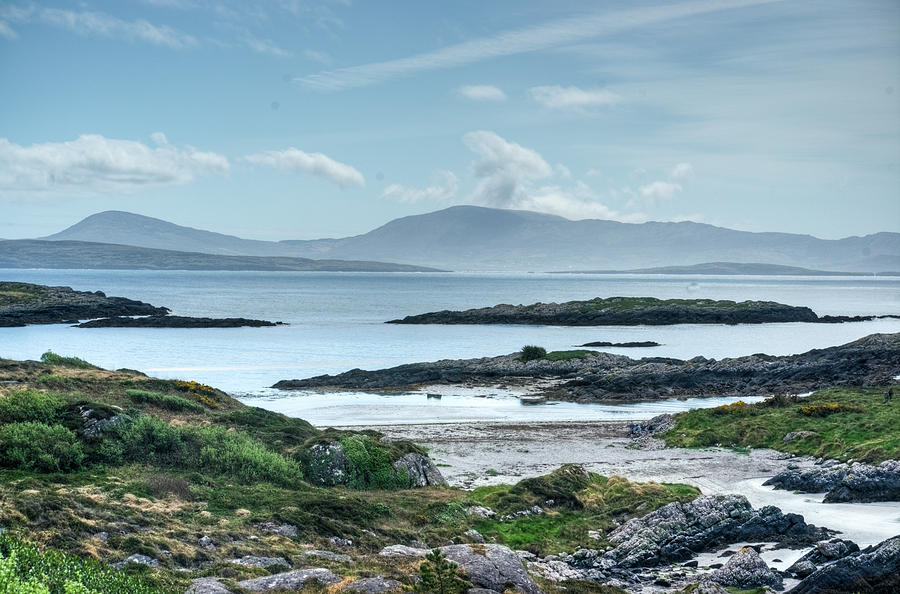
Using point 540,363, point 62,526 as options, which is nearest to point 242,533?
point 62,526

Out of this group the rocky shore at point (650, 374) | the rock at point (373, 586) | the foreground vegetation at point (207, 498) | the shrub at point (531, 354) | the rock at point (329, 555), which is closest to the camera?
the rock at point (373, 586)

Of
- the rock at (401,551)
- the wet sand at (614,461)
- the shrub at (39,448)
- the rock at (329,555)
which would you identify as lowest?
the wet sand at (614,461)

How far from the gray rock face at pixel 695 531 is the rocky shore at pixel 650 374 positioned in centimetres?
3185

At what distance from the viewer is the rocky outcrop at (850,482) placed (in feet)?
72.0

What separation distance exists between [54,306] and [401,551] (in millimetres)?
113557

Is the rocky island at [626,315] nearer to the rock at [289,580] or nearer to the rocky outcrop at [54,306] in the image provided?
the rocky outcrop at [54,306]

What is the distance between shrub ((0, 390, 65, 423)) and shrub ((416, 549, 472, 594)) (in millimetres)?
13304

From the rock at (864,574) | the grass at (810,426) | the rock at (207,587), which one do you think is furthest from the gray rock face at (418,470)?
the grass at (810,426)

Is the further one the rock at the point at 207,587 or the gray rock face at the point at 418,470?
the gray rock face at the point at 418,470

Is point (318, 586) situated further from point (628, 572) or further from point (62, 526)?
point (628, 572)

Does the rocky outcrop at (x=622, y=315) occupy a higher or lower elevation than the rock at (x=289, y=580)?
higher

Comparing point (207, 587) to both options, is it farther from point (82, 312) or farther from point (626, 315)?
point (82, 312)

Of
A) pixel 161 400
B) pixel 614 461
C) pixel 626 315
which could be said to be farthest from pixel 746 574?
pixel 626 315

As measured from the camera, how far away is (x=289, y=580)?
1223 cm
